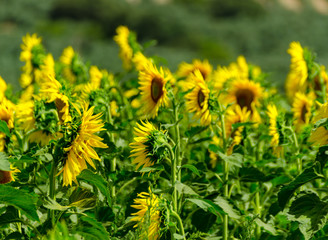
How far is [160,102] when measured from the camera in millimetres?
1986

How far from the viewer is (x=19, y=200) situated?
1349 millimetres

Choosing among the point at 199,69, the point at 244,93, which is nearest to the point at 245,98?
the point at 244,93

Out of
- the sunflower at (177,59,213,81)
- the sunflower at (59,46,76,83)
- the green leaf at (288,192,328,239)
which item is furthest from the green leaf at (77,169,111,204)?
the sunflower at (59,46,76,83)

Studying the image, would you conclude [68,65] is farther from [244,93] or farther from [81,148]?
[81,148]

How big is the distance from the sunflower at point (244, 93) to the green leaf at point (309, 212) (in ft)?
3.10

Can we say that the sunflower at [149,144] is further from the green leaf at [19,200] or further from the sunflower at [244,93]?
the sunflower at [244,93]

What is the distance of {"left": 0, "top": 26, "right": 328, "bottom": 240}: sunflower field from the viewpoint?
1.47 meters

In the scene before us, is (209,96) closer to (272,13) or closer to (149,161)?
(149,161)

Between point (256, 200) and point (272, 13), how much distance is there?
14.5 metres

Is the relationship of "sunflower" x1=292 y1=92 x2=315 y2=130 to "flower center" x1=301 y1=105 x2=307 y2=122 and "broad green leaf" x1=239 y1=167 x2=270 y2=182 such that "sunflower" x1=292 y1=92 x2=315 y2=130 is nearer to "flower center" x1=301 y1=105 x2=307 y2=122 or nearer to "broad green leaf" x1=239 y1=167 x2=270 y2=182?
"flower center" x1=301 y1=105 x2=307 y2=122

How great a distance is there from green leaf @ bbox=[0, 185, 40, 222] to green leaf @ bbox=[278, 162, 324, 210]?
2.24 ft

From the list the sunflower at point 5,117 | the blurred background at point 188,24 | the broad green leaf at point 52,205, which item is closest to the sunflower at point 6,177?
the sunflower at point 5,117

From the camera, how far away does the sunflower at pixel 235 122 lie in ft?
7.08

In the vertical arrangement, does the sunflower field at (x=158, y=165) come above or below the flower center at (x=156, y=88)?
below
